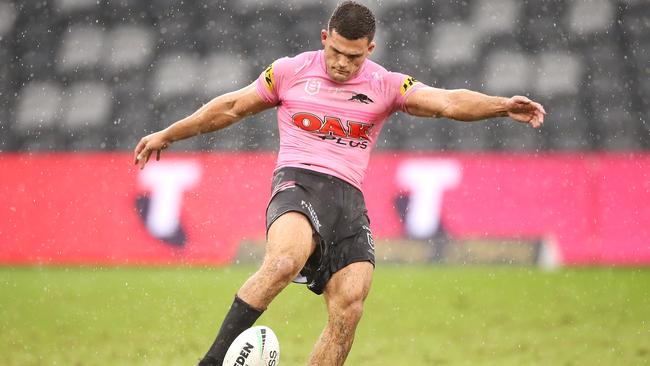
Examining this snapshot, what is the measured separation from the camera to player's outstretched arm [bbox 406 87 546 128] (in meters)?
5.04

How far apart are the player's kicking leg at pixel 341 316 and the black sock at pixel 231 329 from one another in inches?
17.2

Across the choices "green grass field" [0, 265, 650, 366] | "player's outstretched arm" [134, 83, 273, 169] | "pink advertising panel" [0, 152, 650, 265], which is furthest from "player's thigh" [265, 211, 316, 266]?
"pink advertising panel" [0, 152, 650, 265]

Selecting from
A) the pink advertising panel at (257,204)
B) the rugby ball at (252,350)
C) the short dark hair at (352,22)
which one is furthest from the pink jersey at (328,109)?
the pink advertising panel at (257,204)

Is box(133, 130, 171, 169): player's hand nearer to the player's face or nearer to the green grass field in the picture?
the player's face

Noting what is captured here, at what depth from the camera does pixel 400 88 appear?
538cm

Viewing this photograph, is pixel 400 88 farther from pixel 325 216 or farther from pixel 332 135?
pixel 325 216

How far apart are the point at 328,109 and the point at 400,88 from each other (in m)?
0.39

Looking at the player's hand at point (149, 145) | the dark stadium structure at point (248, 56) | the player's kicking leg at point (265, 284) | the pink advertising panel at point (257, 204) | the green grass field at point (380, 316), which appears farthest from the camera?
the dark stadium structure at point (248, 56)

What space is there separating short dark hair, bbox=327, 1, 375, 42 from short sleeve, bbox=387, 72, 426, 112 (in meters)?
0.28

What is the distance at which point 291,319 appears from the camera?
8.94m

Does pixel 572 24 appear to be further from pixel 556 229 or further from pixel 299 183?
pixel 299 183

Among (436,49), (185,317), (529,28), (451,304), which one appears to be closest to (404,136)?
(436,49)

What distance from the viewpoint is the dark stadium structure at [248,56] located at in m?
15.0

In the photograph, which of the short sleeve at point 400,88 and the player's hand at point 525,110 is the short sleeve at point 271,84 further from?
the player's hand at point 525,110
